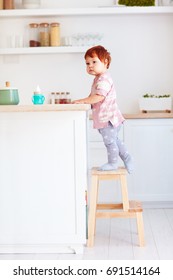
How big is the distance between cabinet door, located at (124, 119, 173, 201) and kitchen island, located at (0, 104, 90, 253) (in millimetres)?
1671

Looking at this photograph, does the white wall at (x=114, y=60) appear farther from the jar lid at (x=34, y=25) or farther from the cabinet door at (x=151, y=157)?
the cabinet door at (x=151, y=157)

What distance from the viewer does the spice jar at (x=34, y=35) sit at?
19.0ft

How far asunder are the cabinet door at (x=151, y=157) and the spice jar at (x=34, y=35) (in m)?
1.17

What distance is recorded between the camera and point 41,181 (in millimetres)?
3746

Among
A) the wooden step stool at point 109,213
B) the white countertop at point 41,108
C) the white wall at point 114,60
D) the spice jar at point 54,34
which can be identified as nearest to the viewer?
the white countertop at point 41,108

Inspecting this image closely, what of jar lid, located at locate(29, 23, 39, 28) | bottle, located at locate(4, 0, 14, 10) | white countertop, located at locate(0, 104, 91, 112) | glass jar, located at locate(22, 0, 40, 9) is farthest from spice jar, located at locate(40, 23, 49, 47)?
white countertop, located at locate(0, 104, 91, 112)

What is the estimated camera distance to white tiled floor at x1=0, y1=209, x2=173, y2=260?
3.74m

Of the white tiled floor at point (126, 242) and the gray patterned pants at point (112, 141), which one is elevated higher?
the gray patterned pants at point (112, 141)

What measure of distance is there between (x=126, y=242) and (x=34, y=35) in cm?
250

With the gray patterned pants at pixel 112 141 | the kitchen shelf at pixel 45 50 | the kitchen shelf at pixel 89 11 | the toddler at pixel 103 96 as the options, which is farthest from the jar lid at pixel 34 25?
the gray patterned pants at pixel 112 141

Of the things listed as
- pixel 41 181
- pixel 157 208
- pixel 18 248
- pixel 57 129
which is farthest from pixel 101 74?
pixel 157 208

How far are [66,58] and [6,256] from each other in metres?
2.62

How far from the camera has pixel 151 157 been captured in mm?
5387

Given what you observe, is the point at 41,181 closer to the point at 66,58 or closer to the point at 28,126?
the point at 28,126
